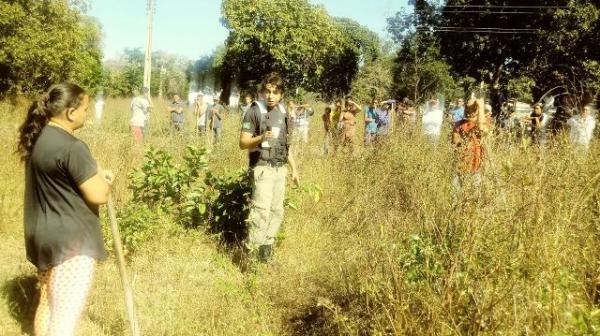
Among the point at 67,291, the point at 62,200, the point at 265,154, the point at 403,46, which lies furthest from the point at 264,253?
the point at 403,46

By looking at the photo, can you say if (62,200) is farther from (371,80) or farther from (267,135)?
(371,80)

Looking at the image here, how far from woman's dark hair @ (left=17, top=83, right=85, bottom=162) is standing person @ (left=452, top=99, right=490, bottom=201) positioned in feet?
6.90

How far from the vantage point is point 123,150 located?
583 centimetres

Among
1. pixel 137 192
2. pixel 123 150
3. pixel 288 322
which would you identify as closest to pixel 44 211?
pixel 288 322

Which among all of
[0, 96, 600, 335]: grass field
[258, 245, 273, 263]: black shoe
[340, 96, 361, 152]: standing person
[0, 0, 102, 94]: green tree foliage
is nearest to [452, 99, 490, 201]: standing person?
[0, 96, 600, 335]: grass field

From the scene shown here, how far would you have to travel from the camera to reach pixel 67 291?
7.50ft

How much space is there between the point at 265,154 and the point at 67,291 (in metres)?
1.86

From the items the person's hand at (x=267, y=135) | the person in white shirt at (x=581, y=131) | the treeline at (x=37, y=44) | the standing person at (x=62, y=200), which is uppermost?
the treeline at (x=37, y=44)

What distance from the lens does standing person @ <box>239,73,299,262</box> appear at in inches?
148

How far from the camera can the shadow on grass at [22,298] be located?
3096mm

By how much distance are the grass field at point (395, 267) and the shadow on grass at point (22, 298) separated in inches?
0.5

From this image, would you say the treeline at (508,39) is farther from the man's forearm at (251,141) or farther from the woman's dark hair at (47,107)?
the woman's dark hair at (47,107)

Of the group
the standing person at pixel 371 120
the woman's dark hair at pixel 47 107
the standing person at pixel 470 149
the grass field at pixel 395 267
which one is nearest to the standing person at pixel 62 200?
the woman's dark hair at pixel 47 107

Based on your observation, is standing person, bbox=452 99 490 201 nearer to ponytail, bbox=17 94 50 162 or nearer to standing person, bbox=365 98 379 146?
ponytail, bbox=17 94 50 162
